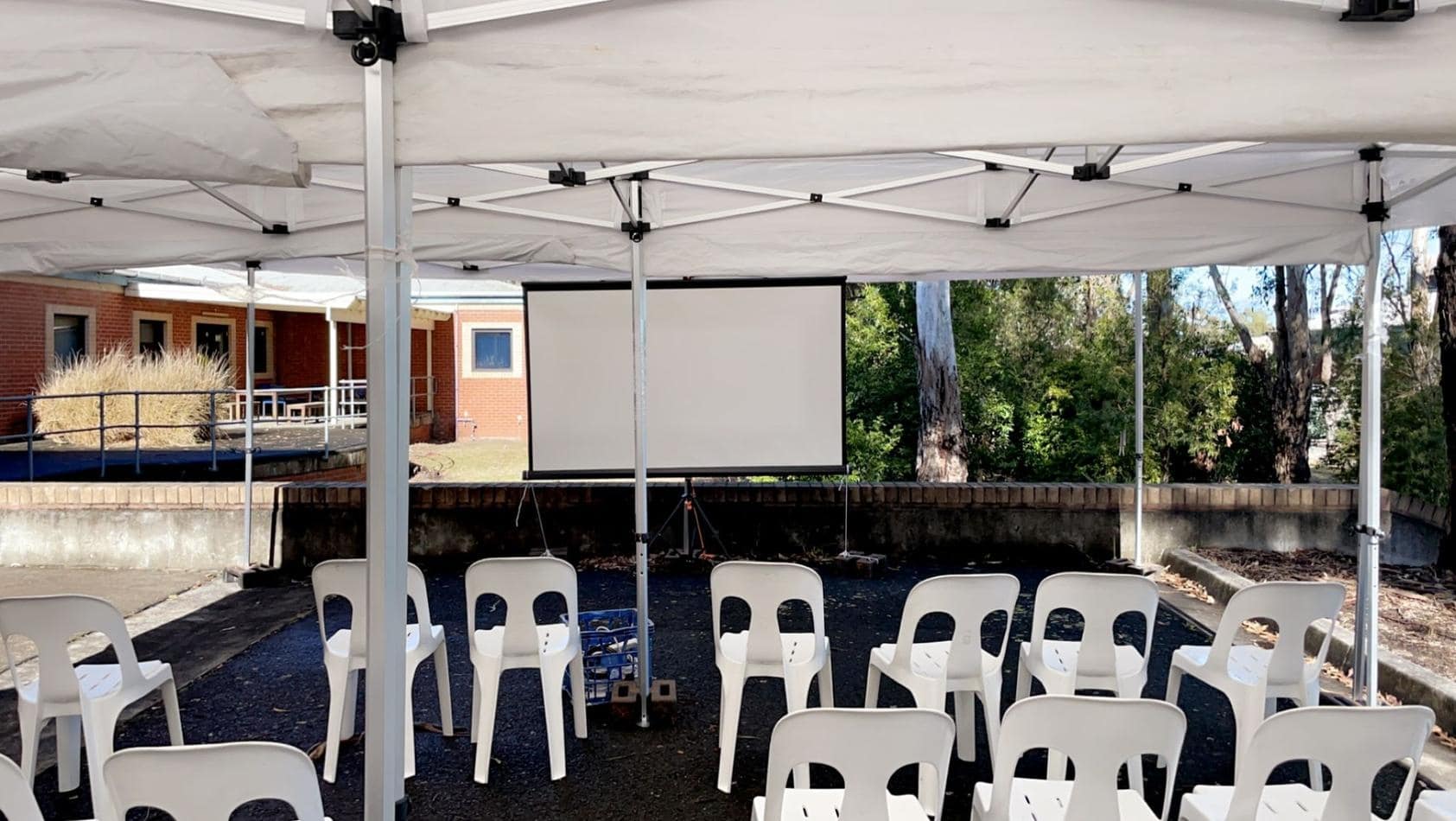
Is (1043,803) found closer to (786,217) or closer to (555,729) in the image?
(555,729)

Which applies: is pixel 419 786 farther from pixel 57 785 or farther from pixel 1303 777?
pixel 1303 777

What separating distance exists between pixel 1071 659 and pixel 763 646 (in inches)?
49.2

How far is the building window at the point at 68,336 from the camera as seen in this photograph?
13930 mm

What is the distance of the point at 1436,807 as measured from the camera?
203 centimetres

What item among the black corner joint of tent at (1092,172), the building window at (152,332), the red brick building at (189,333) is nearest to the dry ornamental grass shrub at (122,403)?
the red brick building at (189,333)

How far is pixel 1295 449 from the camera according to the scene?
465 inches

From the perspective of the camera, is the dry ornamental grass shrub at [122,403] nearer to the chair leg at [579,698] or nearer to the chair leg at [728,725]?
the chair leg at [579,698]

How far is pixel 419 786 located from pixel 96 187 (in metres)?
3.23

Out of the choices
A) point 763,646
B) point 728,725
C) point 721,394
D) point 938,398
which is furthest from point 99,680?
point 938,398

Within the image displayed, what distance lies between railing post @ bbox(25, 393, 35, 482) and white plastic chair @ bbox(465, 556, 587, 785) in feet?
23.9

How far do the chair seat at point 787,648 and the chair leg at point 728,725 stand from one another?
0.28 feet

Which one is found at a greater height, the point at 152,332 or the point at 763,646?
the point at 152,332

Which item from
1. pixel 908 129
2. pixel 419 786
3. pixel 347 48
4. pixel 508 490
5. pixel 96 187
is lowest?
pixel 419 786

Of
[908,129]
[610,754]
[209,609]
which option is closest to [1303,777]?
[610,754]
